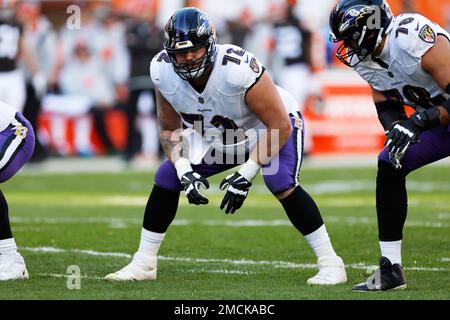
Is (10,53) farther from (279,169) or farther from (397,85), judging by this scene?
(397,85)

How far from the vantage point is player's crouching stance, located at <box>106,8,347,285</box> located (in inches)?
203

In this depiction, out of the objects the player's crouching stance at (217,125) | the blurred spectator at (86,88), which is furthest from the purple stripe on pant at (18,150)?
the blurred spectator at (86,88)

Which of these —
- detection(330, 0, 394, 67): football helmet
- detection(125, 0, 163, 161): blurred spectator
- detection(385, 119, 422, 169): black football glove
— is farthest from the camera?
detection(125, 0, 163, 161): blurred spectator

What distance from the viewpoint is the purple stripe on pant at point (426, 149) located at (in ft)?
16.8

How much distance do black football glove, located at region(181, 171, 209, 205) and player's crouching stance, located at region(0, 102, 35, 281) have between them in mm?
964

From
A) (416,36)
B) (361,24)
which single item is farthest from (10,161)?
(416,36)

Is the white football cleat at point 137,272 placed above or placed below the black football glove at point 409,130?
below

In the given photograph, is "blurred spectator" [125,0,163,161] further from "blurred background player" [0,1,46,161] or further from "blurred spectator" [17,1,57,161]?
"blurred background player" [0,1,46,161]

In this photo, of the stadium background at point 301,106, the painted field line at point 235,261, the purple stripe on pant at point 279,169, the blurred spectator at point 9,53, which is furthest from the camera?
the stadium background at point 301,106

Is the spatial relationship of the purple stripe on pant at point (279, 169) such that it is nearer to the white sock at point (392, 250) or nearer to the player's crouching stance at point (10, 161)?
the white sock at point (392, 250)

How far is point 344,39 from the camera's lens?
5.06 meters

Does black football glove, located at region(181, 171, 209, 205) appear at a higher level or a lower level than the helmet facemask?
lower

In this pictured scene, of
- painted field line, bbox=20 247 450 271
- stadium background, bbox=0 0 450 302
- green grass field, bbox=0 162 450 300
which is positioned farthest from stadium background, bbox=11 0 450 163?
painted field line, bbox=20 247 450 271

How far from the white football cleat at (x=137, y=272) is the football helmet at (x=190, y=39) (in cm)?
105
